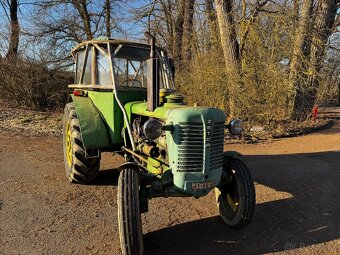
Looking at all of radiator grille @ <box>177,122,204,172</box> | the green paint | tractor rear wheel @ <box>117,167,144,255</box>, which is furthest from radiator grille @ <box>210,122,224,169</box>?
the green paint

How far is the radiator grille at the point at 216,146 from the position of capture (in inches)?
152

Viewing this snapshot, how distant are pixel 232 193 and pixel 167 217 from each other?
830 mm

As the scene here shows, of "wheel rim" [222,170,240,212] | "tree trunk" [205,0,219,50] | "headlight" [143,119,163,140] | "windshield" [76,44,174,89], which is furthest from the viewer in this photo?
"tree trunk" [205,0,219,50]

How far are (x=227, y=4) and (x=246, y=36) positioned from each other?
122 cm

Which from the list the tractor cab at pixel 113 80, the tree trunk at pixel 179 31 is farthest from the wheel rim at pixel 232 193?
the tree trunk at pixel 179 31

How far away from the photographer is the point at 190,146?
146 inches

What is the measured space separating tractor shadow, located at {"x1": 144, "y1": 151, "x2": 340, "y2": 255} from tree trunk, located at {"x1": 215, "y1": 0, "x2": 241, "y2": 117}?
497 cm

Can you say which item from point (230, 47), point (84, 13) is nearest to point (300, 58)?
point (230, 47)

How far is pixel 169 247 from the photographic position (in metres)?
3.78

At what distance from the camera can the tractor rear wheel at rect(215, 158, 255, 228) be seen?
159 inches

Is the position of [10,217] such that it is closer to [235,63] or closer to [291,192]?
[291,192]

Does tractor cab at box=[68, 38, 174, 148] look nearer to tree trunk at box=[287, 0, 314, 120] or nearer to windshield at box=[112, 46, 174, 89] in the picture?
windshield at box=[112, 46, 174, 89]

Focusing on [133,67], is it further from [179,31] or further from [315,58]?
[179,31]

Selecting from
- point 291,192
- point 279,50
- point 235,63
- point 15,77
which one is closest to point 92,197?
point 291,192
